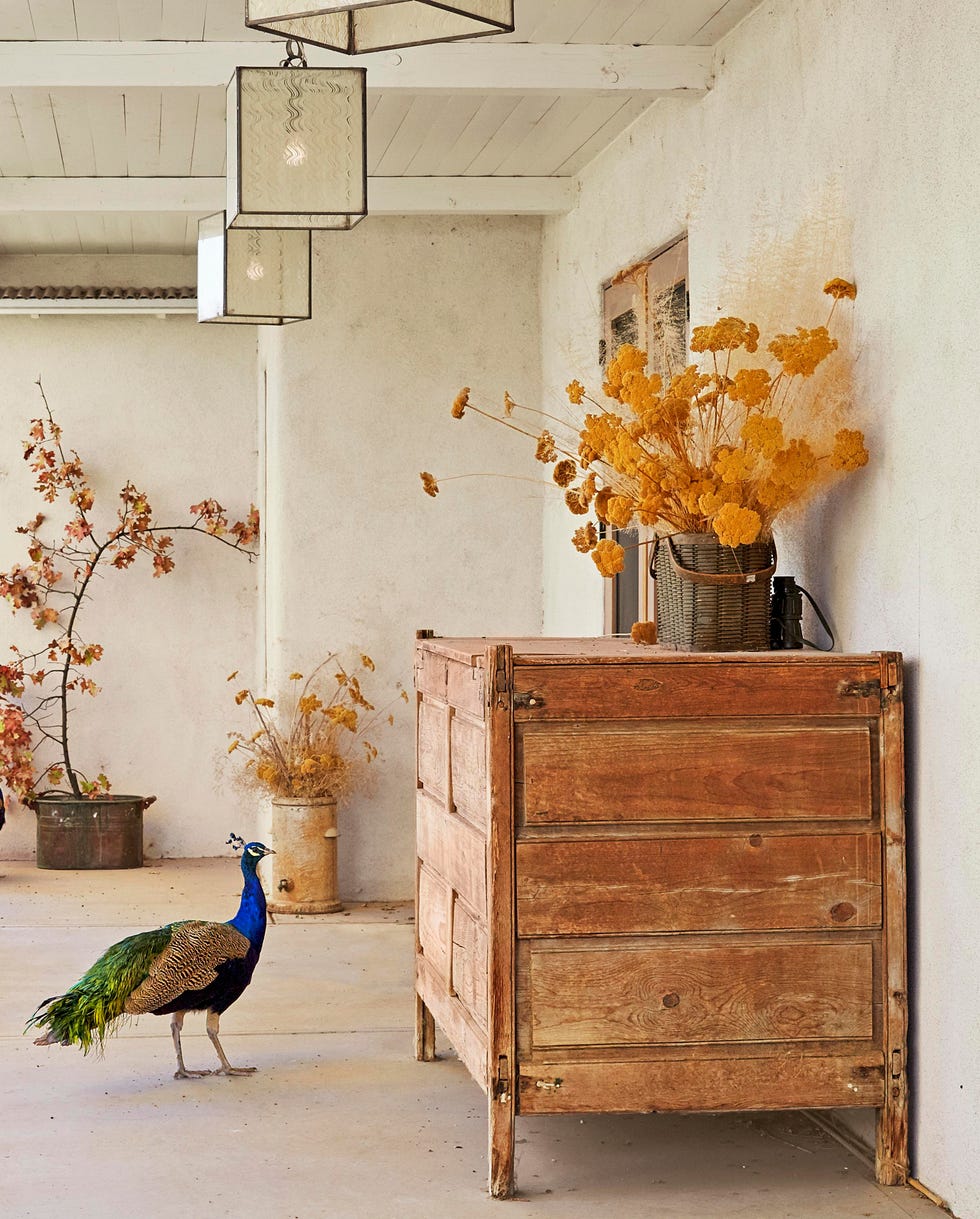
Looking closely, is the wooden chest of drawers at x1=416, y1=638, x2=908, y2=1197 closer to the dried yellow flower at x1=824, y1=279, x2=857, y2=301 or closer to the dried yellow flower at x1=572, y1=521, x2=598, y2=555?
the dried yellow flower at x1=572, y1=521, x2=598, y2=555

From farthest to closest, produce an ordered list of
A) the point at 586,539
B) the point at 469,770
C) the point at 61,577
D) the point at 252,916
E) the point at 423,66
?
the point at 61,577 < the point at 423,66 < the point at 252,916 < the point at 586,539 < the point at 469,770

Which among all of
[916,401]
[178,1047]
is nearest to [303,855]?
[178,1047]

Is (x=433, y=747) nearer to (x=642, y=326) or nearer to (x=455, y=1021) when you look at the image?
(x=455, y=1021)

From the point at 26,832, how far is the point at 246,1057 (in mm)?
4223

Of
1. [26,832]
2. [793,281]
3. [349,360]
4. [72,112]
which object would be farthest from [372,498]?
[793,281]

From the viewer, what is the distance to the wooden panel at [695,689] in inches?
129

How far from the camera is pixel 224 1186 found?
3.42 m

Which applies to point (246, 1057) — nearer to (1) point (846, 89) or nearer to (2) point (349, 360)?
(1) point (846, 89)

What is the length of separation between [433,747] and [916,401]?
5.15ft

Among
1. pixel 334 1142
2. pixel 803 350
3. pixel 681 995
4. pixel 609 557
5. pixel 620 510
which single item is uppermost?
pixel 803 350

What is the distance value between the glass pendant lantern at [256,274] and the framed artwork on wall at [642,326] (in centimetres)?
105

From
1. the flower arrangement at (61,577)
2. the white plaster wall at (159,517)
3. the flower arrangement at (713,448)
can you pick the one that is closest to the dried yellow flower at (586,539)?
the flower arrangement at (713,448)

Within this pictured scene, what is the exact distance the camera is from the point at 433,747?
418cm

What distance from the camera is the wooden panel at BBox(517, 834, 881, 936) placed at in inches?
129
